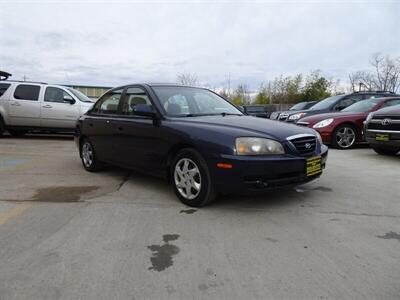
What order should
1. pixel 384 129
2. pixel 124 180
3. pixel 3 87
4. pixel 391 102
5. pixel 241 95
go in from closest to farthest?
pixel 124 180 → pixel 384 129 → pixel 391 102 → pixel 3 87 → pixel 241 95

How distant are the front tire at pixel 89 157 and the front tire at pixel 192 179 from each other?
7.33 feet

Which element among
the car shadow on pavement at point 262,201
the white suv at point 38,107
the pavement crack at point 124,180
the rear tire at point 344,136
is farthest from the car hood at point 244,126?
the white suv at point 38,107

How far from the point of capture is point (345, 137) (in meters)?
9.51

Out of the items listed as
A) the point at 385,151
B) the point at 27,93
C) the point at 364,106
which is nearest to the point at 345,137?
the point at 364,106

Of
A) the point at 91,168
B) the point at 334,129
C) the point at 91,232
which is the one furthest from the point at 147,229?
the point at 334,129

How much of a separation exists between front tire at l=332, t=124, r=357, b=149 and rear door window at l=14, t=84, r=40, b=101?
28.9 ft

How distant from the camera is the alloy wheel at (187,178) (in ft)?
13.8

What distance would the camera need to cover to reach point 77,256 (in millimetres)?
3002

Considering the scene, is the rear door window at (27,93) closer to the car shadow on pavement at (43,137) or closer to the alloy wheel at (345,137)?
the car shadow on pavement at (43,137)

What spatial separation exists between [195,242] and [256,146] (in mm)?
1230

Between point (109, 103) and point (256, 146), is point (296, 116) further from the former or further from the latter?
point (256, 146)

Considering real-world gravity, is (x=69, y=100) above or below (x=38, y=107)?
above

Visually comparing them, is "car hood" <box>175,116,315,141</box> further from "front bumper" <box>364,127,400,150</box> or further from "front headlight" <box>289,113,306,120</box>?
"front headlight" <box>289,113,306,120</box>

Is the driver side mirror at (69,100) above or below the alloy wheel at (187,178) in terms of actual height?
above
